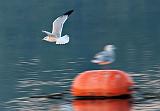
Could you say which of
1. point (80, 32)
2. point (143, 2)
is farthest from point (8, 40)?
point (143, 2)

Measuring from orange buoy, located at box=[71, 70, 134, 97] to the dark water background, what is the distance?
399mm

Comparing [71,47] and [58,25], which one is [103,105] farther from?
[71,47]

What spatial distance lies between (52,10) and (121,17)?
20.0 ft

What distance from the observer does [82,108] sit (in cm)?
1753

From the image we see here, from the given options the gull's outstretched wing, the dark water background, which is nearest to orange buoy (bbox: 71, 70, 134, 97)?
the dark water background

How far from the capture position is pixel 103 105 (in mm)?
17672

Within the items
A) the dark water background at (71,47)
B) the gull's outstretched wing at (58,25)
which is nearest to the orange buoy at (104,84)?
the dark water background at (71,47)

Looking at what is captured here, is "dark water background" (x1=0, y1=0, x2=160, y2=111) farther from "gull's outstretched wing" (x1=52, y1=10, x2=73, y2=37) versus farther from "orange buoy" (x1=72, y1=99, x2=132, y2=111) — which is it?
"gull's outstretched wing" (x1=52, y1=10, x2=73, y2=37)

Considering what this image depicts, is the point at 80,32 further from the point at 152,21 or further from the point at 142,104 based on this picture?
the point at 142,104

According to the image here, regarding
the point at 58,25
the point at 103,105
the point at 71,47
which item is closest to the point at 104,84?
the point at 103,105

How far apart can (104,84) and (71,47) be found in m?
→ 14.1

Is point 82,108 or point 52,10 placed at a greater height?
point 52,10

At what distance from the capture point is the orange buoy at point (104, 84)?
711 inches

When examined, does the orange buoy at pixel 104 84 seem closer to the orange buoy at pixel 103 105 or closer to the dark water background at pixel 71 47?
the orange buoy at pixel 103 105
